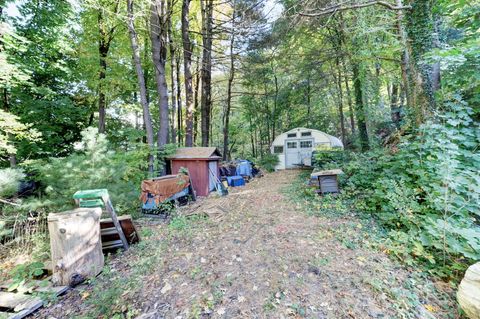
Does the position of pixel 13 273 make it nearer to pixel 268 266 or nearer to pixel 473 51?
pixel 268 266

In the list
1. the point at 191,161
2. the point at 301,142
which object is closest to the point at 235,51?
the point at 301,142

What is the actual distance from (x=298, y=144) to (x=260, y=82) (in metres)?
4.85

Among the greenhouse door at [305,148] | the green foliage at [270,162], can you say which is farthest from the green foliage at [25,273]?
the greenhouse door at [305,148]

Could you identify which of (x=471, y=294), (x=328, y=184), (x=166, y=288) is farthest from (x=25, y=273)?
(x=328, y=184)

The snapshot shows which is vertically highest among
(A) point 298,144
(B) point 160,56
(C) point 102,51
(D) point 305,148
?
(C) point 102,51

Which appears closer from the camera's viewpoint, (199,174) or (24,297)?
(24,297)

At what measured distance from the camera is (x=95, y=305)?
223 centimetres

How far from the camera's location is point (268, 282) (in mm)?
2316

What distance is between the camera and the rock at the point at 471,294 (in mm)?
1784

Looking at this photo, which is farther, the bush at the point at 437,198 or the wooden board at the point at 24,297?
the bush at the point at 437,198

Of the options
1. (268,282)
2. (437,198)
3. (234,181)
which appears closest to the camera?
(268,282)

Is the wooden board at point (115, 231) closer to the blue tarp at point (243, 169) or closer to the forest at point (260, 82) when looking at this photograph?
the forest at point (260, 82)

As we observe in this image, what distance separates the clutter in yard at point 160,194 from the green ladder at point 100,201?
1.61 meters

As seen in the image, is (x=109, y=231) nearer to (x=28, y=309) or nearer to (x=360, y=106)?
(x=28, y=309)
